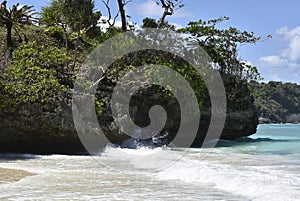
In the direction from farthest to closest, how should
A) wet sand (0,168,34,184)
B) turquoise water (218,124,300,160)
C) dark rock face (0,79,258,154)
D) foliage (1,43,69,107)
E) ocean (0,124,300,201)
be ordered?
turquoise water (218,124,300,160) → foliage (1,43,69,107) → dark rock face (0,79,258,154) → wet sand (0,168,34,184) → ocean (0,124,300,201)

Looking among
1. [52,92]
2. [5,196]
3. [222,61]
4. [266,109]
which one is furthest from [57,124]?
[266,109]

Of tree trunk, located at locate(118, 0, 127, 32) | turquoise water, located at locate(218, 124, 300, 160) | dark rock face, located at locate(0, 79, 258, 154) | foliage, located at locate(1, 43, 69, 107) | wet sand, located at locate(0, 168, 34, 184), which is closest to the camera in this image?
wet sand, located at locate(0, 168, 34, 184)

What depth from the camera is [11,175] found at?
9.71 m

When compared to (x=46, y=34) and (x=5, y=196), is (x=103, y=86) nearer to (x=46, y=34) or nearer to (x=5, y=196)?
(x=46, y=34)

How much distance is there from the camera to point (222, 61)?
2259 centimetres

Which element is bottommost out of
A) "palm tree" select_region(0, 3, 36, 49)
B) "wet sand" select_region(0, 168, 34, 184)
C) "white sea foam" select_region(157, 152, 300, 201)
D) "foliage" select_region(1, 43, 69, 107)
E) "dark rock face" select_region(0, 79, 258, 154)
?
"white sea foam" select_region(157, 152, 300, 201)

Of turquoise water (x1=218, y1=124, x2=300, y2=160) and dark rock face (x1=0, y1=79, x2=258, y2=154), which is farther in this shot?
turquoise water (x1=218, y1=124, x2=300, y2=160)

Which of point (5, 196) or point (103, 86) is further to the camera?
point (103, 86)

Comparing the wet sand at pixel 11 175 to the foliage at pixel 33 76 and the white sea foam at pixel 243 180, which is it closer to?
the white sea foam at pixel 243 180

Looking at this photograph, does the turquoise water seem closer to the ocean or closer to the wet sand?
the ocean

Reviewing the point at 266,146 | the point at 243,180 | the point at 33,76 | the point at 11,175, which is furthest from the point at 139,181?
the point at 266,146

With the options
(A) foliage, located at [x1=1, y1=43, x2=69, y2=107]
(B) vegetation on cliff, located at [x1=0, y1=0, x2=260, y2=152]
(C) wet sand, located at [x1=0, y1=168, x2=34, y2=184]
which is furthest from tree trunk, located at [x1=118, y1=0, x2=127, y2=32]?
(C) wet sand, located at [x1=0, y1=168, x2=34, y2=184]

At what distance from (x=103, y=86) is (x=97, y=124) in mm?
1953

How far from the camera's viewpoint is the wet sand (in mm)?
9102
